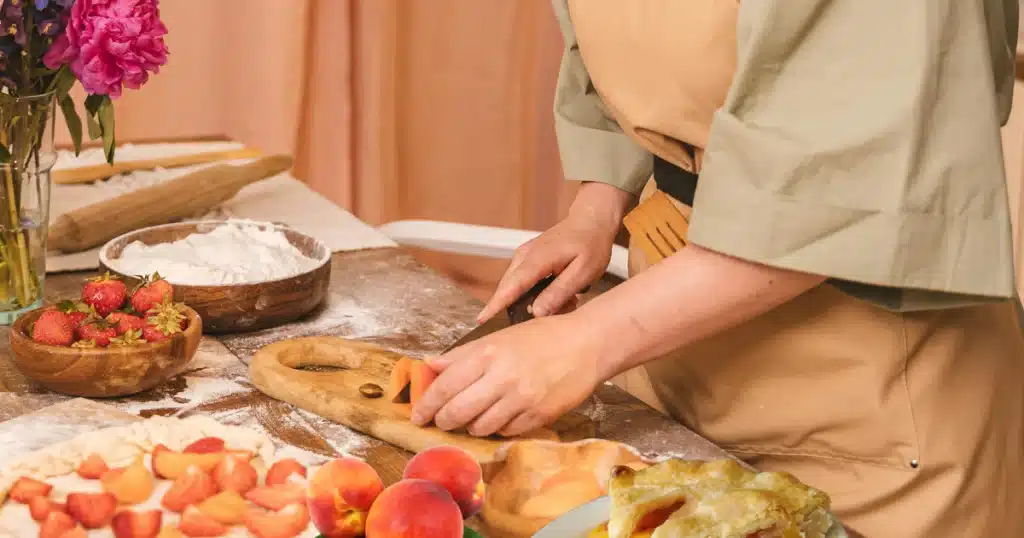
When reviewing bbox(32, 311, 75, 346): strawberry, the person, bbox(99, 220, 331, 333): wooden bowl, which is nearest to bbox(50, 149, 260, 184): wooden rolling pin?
bbox(99, 220, 331, 333): wooden bowl

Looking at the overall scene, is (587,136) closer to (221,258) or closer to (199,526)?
(221,258)

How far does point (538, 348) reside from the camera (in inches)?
37.6

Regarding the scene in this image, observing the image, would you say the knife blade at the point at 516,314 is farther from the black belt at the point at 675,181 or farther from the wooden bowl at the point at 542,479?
the wooden bowl at the point at 542,479

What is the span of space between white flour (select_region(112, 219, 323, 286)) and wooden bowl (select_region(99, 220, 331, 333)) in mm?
12

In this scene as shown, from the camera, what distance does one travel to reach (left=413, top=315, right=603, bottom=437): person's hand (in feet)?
3.12

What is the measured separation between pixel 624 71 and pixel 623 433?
0.34m

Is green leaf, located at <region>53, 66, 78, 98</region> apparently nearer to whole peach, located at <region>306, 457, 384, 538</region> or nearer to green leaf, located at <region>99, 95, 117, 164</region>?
green leaf, located at <region>99, 95, 117, 164</region>

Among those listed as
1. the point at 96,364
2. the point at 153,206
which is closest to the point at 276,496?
the point at 96,364

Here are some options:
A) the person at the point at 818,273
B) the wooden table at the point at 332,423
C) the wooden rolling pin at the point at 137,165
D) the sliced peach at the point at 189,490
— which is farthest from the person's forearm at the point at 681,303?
the wooden rolling pin at the point at 137,165

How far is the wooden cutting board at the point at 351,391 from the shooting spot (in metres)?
0.98

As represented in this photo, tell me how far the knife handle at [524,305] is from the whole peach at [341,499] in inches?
19.5

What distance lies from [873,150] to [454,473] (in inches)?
15.4

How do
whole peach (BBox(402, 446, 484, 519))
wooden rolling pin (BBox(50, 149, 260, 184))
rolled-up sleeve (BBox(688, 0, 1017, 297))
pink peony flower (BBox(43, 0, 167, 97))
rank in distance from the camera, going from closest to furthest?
whole peach (BBox(402, 446, 484, 519))
rolled-up sleeve (BBox(688, 0, 1017, 297))
pink peony flower (BBox(43, 0, 167, 97))
wooden rolling pin (BBox(50, 149, 260, 184))

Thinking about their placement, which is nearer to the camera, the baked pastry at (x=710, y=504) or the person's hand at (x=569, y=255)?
the baked pastry at (x=710, y=504)
